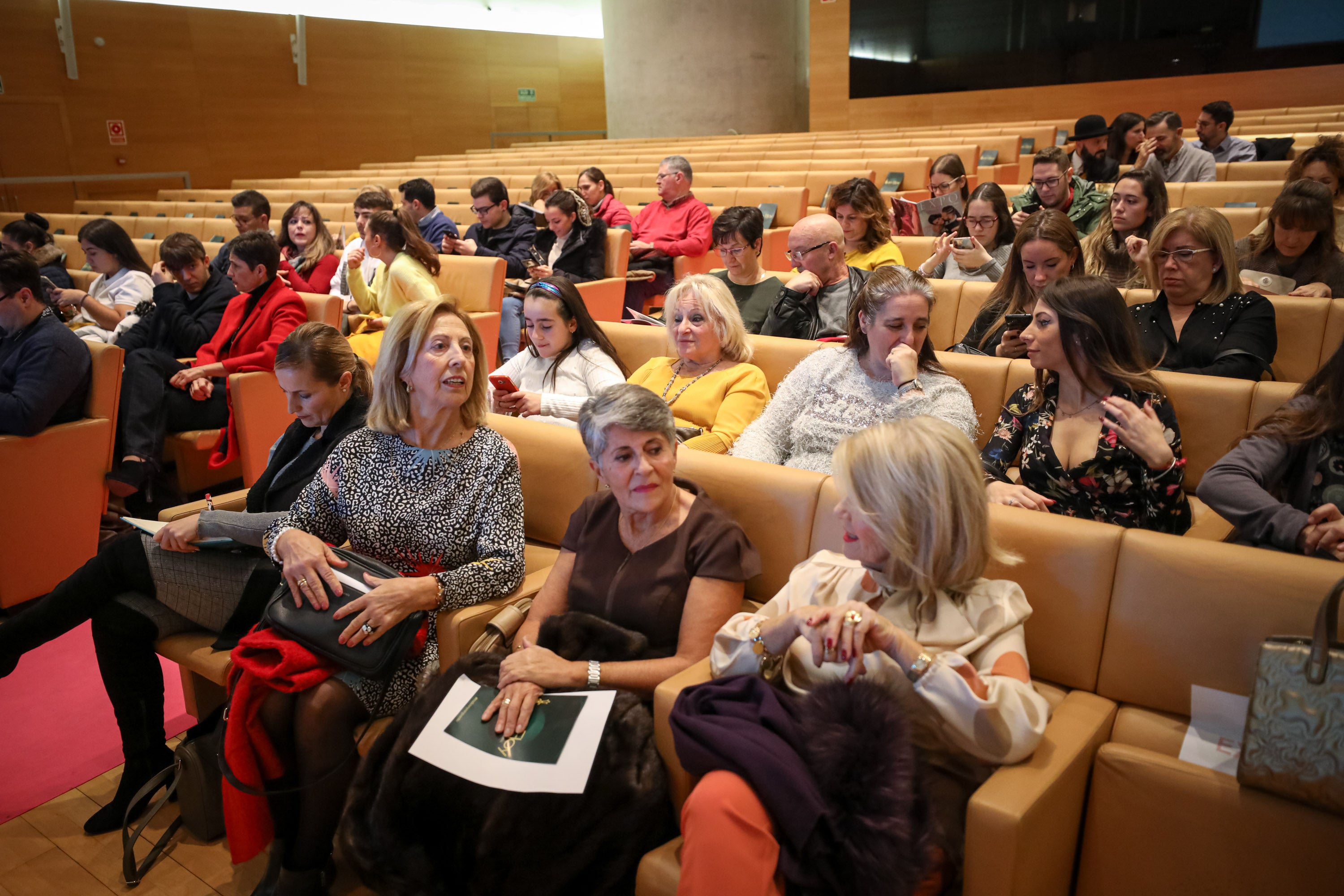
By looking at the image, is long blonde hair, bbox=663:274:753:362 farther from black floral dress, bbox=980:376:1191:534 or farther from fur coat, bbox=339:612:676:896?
fur coat, bbox=339:612:676:896

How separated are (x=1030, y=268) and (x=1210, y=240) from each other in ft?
1.67

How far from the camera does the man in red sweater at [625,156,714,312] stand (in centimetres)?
546

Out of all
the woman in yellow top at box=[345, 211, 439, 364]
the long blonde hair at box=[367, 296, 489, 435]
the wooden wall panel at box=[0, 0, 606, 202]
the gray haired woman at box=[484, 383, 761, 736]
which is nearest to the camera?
the gray haired woman at box=[484, 383, 761, 736]

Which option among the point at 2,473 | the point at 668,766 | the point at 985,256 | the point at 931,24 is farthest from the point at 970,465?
the point at 931,24

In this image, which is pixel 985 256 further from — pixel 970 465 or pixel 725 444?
pixel 970 465

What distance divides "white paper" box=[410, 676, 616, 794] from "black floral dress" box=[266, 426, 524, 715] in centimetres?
34

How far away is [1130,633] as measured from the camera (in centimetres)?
152

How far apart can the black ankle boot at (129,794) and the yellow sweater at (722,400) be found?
5.00 ft

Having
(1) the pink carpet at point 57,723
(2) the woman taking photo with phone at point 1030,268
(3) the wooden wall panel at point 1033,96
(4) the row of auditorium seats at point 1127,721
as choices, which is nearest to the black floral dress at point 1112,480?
(4) the row of auditorium seats at point 1127,721

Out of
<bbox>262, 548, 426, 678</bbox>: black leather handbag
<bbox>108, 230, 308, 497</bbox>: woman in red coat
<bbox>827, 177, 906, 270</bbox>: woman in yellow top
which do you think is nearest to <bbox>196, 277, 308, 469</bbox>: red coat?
<bbox>108, 230, 308, 497</bbox>: woman in red coat

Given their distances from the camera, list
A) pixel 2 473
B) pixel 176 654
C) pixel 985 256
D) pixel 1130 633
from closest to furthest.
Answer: pixel 1130 633
pixel 176 654
pixel 2 473
pixel 985 256

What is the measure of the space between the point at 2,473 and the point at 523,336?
2.53 m

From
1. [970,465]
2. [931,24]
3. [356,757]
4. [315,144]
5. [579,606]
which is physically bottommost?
[356,757]

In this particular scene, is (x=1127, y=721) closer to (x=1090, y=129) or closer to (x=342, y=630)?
(x=342, y=630)
